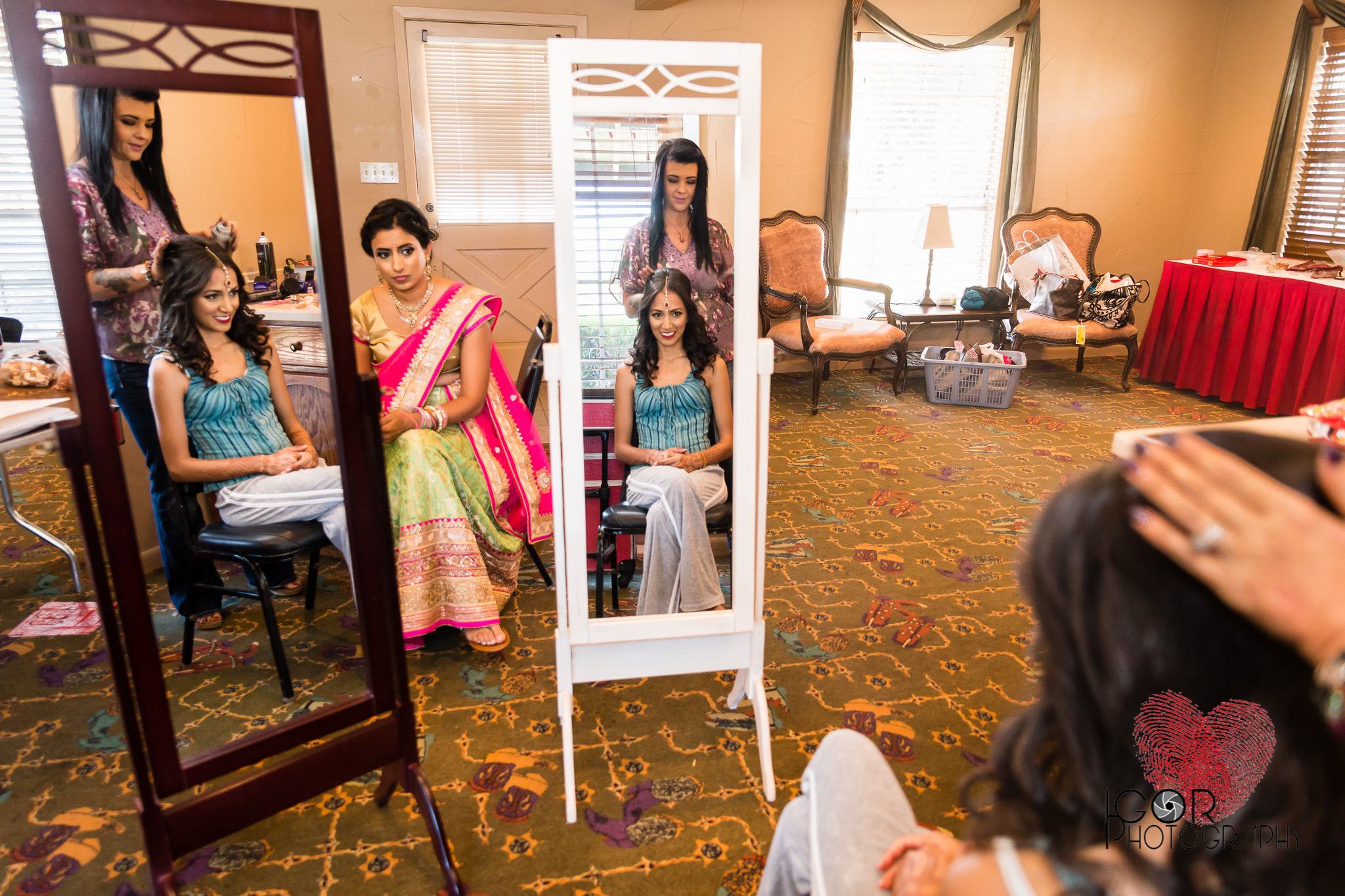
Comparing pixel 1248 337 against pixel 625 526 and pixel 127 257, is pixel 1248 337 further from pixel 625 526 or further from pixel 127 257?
pixel 127 257

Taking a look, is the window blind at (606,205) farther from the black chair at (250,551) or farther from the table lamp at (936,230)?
the table lamp at (936,230)

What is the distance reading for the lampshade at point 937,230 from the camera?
5180 mm

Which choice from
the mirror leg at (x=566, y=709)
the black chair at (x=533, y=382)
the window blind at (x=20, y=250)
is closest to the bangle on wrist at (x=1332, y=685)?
the mirror leg at (x=566, y=709)

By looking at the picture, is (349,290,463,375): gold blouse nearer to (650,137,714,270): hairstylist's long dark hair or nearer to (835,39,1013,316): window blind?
(650,137,714,270): hairstylist's long dark hair

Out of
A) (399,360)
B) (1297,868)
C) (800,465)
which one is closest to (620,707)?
(399,360)

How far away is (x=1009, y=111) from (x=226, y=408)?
18.0ft

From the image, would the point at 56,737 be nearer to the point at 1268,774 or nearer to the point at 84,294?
the point at 84,294

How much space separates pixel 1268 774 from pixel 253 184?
1.58 meters

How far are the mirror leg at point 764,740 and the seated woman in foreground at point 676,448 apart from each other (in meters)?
0.21

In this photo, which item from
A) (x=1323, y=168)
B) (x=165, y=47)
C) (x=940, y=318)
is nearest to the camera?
(x=165, y=47)

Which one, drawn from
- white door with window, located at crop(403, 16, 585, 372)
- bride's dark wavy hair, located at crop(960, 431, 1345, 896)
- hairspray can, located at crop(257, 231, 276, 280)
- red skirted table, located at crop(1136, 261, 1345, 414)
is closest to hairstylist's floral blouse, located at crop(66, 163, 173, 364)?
hairspray can, located at crop(257, 231, 276, 280)

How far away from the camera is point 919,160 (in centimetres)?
565

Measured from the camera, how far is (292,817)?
66.8 inches

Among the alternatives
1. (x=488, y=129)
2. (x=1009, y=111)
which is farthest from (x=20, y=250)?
(x=1009, y=111)
